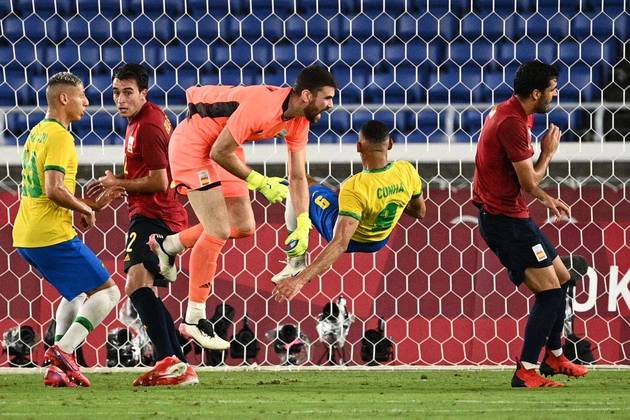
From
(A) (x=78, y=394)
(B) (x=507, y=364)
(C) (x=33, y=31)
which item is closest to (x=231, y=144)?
(A) (x=78, y=394)

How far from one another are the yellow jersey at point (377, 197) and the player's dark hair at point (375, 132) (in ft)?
0.50

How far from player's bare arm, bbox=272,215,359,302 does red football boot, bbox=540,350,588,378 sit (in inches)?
42.0

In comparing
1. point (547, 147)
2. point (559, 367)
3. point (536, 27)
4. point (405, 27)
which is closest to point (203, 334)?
point (559, 367)

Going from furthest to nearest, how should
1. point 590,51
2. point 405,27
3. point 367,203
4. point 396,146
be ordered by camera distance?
point 405,27
point 590,51
point 396,146
point 367,203

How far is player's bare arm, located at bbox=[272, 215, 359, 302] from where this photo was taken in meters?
5.12

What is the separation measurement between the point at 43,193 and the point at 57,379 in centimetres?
81

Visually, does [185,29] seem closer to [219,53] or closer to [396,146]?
[219,53]

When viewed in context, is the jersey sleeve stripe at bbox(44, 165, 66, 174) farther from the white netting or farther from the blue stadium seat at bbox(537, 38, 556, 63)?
the blue stadium seat at bbox(537, 38, 556, 63)

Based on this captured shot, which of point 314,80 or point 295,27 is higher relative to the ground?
point 295,27

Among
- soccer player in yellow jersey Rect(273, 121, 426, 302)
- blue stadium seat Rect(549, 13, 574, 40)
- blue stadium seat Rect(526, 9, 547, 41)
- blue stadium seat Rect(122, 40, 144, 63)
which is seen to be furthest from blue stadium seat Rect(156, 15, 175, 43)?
soccer player in yellow jersey Rect(273, 121, 426, 302)

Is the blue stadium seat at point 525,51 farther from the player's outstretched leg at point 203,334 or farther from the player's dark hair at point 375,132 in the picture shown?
the player's outstretched leg at point 203,334

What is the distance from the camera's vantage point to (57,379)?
562 cm

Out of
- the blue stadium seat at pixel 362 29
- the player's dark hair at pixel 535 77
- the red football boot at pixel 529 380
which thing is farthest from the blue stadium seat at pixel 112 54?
the red football boot at pixel 529 380

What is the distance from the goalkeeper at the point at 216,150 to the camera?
573 centimetres
